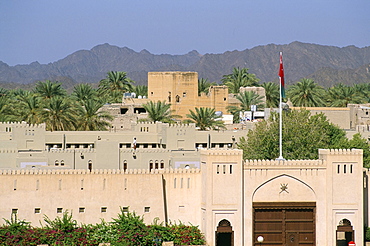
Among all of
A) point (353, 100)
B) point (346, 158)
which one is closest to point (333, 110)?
point (353, 100)

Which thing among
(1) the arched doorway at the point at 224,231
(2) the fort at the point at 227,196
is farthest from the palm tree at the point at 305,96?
(1) the arched doorway at the point at 224,231

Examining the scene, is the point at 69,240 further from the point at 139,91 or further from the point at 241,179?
the point at 139,91

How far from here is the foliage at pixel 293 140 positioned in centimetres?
4425

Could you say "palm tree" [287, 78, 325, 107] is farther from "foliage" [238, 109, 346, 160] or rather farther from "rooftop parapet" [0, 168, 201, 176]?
"rooftop parapet" [0, 168, 201, 176]

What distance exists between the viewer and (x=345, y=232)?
117 ft

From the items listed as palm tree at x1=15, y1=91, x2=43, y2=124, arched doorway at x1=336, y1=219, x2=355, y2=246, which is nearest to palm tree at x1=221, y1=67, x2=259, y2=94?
palm tree at x1=15, y1=91, x2=43, y2=124

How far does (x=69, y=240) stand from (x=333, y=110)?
33.8 metres

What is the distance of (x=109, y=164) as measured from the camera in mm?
46812

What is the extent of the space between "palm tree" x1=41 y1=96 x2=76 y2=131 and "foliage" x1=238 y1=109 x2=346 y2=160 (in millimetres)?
15251

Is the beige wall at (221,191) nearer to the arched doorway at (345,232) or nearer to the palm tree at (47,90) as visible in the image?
the arched doorway at (345,232)

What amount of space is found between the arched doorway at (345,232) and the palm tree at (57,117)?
1017 inches

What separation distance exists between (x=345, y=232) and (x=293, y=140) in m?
9.41

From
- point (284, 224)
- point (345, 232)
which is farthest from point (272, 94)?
point (284, 224)

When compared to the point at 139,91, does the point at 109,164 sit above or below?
below
